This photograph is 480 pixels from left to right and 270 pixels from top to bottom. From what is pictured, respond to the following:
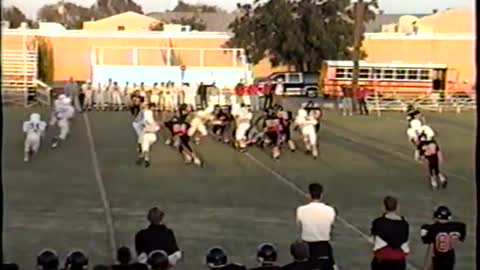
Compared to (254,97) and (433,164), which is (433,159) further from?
(254,97)

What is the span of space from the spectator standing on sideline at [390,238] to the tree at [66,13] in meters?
114

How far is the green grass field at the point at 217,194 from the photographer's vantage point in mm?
15094

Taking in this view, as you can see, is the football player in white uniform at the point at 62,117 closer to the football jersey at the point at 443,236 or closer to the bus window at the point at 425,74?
the football jersey at the point at 443,236

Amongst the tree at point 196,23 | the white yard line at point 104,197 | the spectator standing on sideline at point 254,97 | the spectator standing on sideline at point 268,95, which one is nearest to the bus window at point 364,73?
the spectator standing on sideline at point 254,97

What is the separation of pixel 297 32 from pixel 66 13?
2692 inches

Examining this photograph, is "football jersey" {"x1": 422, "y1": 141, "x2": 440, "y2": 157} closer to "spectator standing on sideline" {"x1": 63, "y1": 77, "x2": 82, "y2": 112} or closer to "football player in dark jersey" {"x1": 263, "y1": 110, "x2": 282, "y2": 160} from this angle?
"football player in dark jersey" {"x1": 263, "y1": 110, "x2": 282, "y2": 160}

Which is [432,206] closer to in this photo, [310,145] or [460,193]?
[460,193]

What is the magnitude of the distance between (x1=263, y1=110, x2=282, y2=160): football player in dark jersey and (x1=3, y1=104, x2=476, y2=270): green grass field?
0.35m

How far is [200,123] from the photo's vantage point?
2953 cm

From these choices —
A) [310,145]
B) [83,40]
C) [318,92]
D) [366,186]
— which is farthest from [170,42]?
[366,186]

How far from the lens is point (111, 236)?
51.1ft

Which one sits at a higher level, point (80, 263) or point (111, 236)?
point (80, 263)

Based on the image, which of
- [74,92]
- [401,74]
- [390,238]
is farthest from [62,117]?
[401,74]

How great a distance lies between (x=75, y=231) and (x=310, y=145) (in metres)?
12.4
